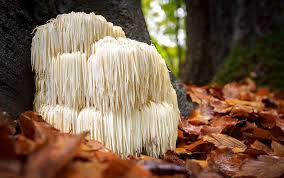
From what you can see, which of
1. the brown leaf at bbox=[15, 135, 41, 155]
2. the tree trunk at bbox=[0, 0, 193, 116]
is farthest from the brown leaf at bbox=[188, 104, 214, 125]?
the brown leaf at bbox=[15, 135, 41, 155]

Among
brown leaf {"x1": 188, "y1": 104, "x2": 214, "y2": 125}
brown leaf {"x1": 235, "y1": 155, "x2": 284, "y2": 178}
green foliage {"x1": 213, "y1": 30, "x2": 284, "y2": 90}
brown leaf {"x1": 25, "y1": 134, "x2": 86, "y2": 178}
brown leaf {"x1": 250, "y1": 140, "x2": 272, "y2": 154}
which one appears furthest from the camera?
green foliage {"x1": 213, "y1": 30, "x2": 284, "y2": 90}

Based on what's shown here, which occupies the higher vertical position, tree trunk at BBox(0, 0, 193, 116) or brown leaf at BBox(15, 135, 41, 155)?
tree trunk at BBox(0, 0, 193, 116)

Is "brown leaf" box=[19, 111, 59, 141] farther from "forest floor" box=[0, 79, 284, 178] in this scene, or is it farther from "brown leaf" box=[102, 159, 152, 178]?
"brown leaf" box=[102, 159, 152, 178]

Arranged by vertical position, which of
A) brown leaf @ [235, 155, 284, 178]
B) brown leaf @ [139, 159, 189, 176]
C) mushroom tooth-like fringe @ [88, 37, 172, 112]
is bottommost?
brown leaf @ [235, 155, 284, 178]

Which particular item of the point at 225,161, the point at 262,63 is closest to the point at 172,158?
the point at 225,161

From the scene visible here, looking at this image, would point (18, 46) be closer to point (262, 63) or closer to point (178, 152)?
point (178, 152)
